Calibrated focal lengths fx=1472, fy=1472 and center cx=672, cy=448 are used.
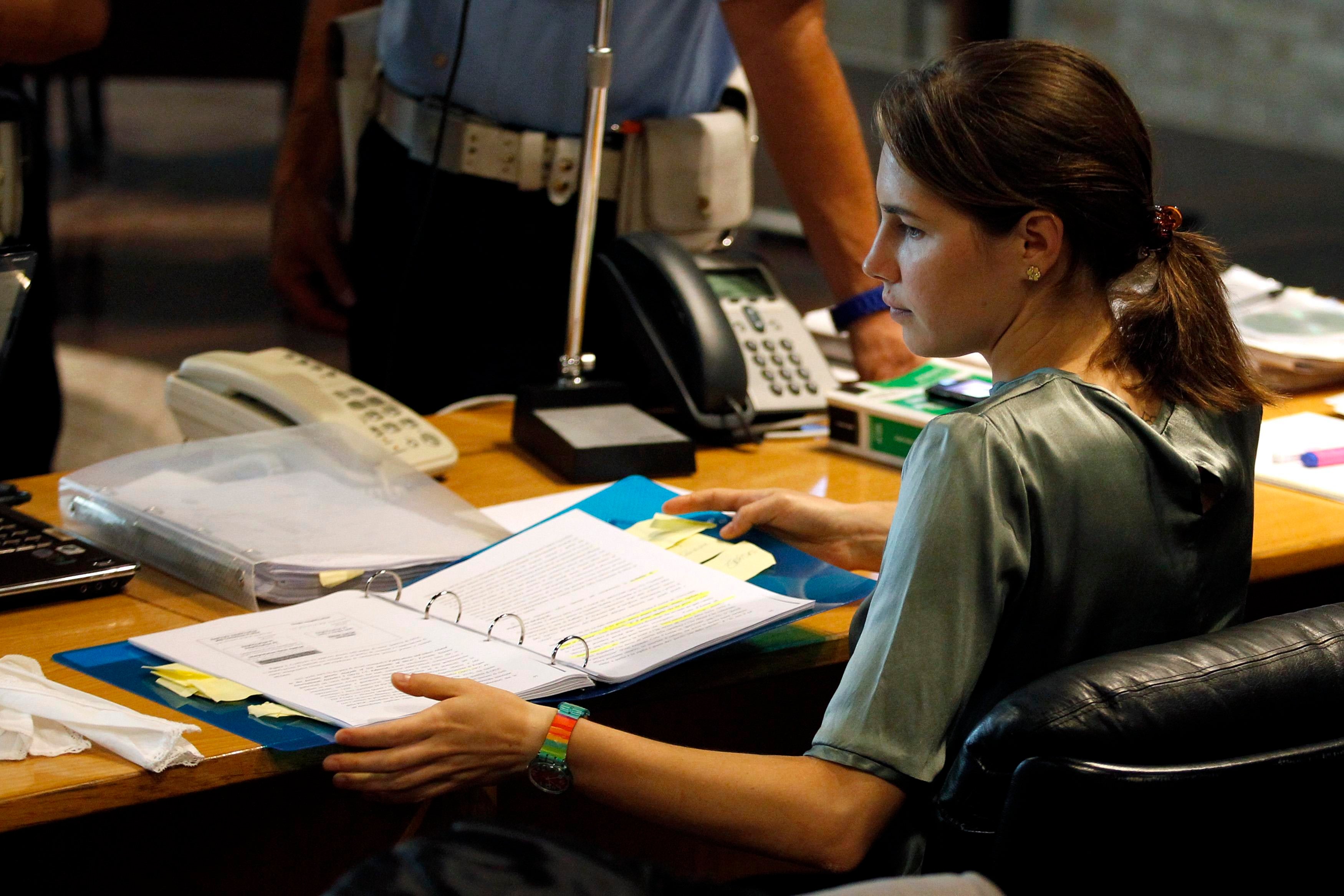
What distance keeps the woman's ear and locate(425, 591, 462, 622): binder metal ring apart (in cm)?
54

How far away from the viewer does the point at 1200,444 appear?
1083mm

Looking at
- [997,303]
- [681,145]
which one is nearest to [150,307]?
[681,145]

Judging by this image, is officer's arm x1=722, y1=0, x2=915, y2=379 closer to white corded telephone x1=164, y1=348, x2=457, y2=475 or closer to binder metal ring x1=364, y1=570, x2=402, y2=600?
white corded telephone x1=164, y1=348, x2=457, y2=475

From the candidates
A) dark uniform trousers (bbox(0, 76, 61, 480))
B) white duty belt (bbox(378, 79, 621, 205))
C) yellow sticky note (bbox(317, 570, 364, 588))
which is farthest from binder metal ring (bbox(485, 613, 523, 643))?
dark uniform trousers (bbox(0, 76, 61, 480))

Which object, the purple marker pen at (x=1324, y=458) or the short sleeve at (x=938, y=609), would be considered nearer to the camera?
the short sleeve at (x=938, y=609)

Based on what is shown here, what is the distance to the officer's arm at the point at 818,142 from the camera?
6.28 feet

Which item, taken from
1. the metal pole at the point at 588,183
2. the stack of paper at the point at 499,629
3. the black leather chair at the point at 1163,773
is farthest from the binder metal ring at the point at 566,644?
the metal pole at the point at 588,183

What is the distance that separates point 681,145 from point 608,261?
0.26m

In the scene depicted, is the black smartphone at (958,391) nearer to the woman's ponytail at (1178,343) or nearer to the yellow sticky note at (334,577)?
the woman's ponytail at (1178,343)

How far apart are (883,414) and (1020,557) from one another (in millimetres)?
731

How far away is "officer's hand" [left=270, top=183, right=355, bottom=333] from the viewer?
2.29 metres

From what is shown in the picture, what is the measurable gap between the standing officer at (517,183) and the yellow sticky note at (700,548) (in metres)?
0.59

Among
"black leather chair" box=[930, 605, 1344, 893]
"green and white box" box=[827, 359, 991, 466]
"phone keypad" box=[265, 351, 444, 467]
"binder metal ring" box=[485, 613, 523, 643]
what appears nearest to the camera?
"black leather chair" box=[930, 605, 1344, 893]

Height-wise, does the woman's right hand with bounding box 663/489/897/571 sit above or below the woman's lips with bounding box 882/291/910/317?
below
